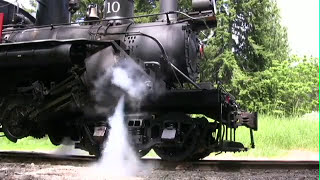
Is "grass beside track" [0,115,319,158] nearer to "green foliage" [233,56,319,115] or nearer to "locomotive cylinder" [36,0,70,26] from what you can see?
"locomotive cylinder" [36,0,70,26]

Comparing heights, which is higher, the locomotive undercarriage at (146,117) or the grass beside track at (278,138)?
the locomotive undercarriage at (146,117)

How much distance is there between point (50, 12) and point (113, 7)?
1.51 meters

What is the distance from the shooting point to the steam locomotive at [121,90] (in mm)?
5055

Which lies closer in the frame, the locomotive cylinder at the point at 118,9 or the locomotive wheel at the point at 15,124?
the locomotive wheel at the point at 15,124

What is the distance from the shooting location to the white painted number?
627cm

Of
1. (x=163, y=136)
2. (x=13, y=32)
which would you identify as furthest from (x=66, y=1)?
(x=163, y=136)

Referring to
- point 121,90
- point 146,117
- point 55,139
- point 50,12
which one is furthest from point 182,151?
point 50,12

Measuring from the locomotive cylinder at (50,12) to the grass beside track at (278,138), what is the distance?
12.7 ft

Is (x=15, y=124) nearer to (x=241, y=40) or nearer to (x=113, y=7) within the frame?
(x=113, y=7)

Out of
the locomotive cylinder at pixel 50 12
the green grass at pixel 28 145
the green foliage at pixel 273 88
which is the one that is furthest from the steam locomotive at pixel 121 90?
the green foliage at pixel 273 88

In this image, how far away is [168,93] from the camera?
5.22m

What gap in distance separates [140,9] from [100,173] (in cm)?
1748

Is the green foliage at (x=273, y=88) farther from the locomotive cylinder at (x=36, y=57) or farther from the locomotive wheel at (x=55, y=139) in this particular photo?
the locomotive cylinder at (x=36, y=57)

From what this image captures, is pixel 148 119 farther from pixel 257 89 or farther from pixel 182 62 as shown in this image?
pixel 257 89
